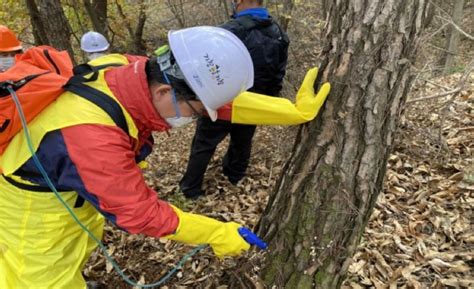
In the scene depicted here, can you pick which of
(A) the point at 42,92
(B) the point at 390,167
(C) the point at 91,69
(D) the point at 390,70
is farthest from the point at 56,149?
(B) the point at 390,167

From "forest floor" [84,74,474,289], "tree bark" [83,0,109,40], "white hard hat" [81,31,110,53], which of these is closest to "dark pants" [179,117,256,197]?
"forest floor" [84,74,474,289]

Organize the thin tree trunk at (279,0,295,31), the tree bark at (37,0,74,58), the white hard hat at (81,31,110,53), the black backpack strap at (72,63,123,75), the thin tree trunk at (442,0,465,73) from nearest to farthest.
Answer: the black backpack strap at (72,63,123,75)
the tree bark at (37,0,74,58)
the white hard hat at (81,31,110,53)
the thin tree trunk at (279,0,295,31)
the thin tree trunk at (442,0,465,73)

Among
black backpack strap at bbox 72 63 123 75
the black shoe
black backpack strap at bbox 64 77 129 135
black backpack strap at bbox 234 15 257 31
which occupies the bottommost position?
the black shoe

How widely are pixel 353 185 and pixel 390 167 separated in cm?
157

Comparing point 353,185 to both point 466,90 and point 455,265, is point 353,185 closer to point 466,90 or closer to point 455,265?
point 455,265

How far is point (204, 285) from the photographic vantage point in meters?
2.62

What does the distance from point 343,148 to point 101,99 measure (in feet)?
3.83

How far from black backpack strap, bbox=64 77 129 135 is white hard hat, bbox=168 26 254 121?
0.34m

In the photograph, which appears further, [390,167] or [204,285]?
[390,167]

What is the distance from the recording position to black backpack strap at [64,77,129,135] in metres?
1.75

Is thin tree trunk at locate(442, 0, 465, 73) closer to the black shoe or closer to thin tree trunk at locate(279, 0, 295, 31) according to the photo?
thin tree trunk at locate(279, 0, 295, 31)

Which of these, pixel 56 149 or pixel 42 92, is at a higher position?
pixel 42 92

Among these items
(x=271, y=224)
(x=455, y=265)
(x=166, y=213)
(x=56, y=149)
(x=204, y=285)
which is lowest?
(x=204, y=285)

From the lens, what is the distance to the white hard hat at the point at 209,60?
170cm
